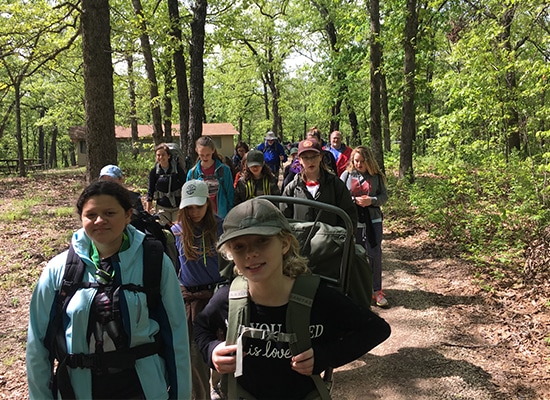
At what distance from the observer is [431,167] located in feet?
53.7

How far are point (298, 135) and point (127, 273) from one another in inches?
2602

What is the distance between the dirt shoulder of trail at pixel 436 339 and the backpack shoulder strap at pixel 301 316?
90.1 inches

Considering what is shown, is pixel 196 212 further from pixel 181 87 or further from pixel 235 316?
pixel 181 87

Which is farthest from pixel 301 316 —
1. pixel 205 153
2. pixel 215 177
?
pixel 205 153

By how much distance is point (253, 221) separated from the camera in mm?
1773

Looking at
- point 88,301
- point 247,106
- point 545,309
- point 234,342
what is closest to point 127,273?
point 88,301

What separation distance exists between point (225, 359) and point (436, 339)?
3.64m

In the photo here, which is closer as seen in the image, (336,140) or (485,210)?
(336,140)

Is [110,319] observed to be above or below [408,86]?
below

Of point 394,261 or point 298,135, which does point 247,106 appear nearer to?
point 298,135

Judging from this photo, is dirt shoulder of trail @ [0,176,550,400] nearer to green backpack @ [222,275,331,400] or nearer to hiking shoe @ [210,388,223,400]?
hiking shoe @ [210,388,223,400]

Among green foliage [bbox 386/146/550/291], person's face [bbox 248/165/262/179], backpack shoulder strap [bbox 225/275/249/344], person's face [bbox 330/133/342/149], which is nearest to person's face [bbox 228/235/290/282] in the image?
backpack shoulder strap [bbox 225/275/249/344]

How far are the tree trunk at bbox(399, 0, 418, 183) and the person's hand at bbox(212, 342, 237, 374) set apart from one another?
11.6 metres

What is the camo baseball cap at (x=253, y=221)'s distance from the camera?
175cm
